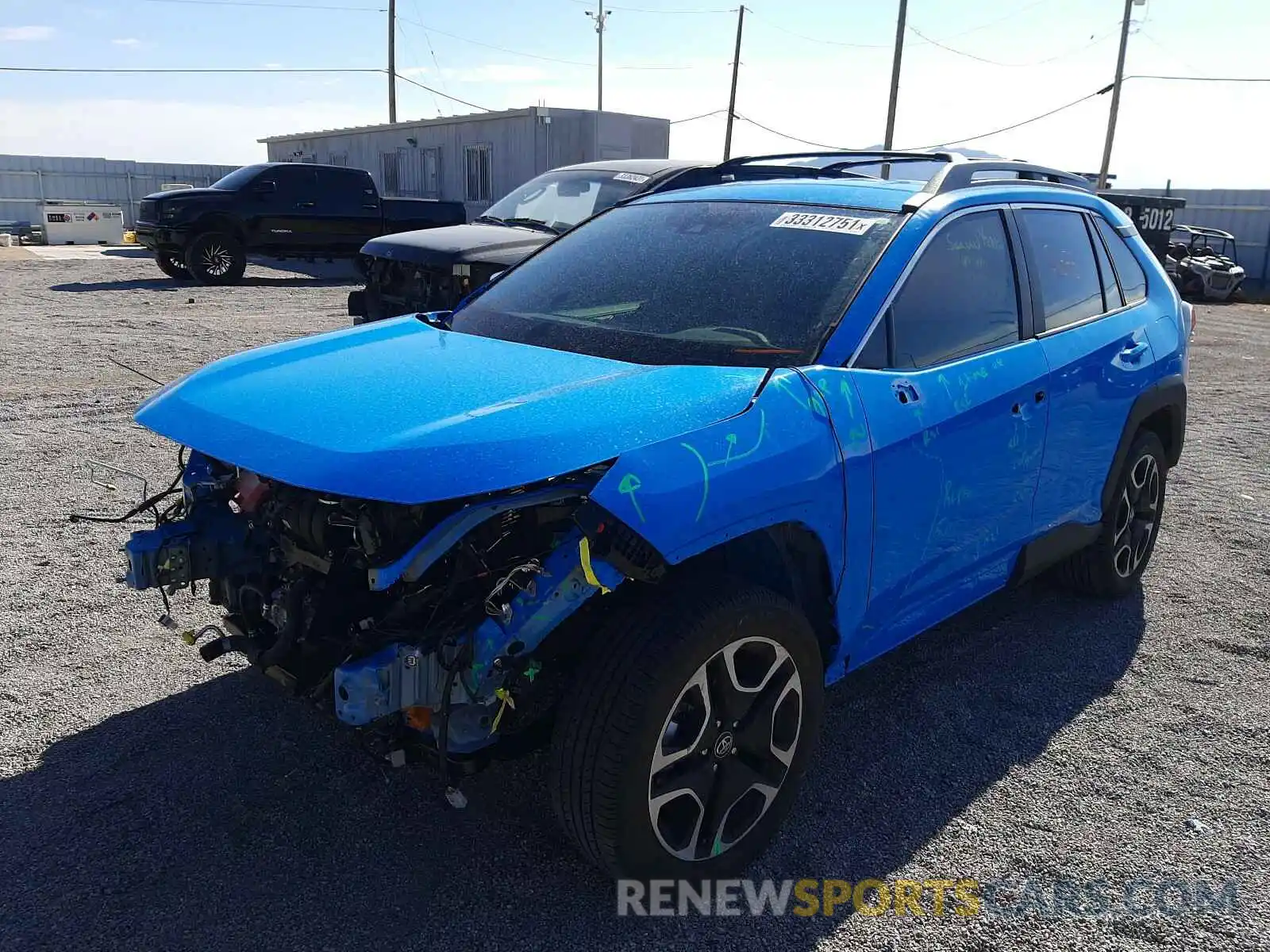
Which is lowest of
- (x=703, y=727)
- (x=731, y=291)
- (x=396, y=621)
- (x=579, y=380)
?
(x=703, y=727)

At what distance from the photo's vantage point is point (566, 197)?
1028 cm

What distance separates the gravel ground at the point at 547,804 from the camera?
2.57 meters

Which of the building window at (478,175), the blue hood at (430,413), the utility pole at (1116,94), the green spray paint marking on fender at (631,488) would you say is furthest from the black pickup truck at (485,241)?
the utility pole at (1116,94)

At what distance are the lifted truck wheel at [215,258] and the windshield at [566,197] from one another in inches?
322

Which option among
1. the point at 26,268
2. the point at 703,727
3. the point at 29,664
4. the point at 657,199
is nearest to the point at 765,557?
the point at 703,727

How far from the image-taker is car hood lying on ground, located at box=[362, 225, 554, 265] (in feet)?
29.1

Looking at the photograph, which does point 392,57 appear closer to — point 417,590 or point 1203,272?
point 1203,272

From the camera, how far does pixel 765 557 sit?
2826mm

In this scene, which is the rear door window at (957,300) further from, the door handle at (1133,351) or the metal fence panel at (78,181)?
the metal fence panel at (78,181)

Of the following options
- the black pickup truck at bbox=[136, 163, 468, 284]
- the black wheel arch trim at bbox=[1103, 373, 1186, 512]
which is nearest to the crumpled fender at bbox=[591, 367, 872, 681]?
the black wheel arch trim at bbox=[1103, 373, 1186, 512]

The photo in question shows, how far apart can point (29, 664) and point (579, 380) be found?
2.50 metres

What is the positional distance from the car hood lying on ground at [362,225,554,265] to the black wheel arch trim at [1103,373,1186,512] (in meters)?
5.47

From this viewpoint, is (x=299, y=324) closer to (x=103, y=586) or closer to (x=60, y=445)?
(x=60, y=445)

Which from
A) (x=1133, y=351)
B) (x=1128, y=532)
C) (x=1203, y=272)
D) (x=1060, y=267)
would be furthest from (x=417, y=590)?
(x=1203, y=272)
